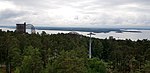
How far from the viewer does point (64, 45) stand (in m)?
54.8

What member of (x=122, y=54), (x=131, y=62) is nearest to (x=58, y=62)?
(x=131, y=62)

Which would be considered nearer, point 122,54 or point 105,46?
point 122,54

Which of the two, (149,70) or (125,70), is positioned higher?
(149,70)

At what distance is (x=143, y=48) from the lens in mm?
51188

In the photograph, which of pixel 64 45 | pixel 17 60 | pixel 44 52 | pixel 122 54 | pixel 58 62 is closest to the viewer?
pixel 58 62

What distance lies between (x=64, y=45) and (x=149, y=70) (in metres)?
30.6

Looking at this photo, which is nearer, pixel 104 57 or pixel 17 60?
pixel 17 60

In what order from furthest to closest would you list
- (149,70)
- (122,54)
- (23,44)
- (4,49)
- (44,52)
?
(122,54), (23,44), (4,49), (44,52), (149,70)

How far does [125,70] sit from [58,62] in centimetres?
2085

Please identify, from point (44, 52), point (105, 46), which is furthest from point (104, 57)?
point (44, 52)

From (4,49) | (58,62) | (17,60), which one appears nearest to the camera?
(58,62)

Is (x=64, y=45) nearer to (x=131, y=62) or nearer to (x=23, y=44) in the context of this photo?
(x=23, y=44)

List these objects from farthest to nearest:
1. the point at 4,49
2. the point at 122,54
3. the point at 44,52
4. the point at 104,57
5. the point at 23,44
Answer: the point at 104,57
the point at 122,54
the point at 23,44
the point at 4,49
the point at 44,52

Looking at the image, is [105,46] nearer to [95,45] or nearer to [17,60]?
[95,45]
